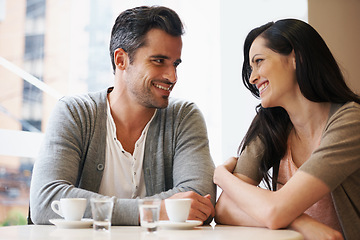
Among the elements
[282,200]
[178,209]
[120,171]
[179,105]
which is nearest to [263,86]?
[179,105]

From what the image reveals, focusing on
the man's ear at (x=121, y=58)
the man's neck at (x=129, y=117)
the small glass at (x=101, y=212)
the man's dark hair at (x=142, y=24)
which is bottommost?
the small glass at (x=101, y=212)

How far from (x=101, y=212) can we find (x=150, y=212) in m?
0.13

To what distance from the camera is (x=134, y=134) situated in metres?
2.06

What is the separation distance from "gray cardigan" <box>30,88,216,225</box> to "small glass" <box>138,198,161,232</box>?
0.42m

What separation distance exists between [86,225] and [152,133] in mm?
729

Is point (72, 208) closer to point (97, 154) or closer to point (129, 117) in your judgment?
point (97, 154)

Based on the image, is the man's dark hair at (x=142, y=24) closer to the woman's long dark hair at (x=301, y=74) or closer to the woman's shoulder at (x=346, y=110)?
the woman's long dark hair at (x=301, y=74)

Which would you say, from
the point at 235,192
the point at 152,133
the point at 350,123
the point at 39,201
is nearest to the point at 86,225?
the point at 39,201

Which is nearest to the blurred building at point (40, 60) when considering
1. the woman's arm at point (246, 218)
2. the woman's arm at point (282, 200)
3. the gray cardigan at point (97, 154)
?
the gray cardigan at point (97, 154)

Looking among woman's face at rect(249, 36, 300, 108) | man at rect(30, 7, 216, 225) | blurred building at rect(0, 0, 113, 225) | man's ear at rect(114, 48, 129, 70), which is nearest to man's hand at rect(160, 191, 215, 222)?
man at rect(30, 7, 216, 225)

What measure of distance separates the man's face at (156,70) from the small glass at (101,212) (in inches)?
35.3

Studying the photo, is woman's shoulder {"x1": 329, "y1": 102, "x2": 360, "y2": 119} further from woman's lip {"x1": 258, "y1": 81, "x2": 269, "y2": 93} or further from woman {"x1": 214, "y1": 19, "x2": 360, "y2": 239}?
woman's lip {"x1": 258, "y1": 81, "x2": 269, "y2": 93}

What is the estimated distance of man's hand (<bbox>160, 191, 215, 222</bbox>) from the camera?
1.57 metres

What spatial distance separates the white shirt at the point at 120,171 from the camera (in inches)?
76.5
